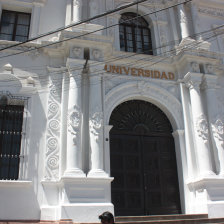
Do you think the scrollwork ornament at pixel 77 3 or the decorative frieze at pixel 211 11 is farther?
the decorative frieze at pixel 211 11

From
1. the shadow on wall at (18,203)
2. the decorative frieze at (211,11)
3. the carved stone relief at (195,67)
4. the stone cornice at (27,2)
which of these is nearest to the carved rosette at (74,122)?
the shadow on wall at (18,203)

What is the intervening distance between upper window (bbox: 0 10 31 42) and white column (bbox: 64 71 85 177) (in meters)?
3.15

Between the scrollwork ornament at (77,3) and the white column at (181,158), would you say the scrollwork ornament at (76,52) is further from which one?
the white column at (181,158)

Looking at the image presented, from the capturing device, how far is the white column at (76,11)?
37.4 feet

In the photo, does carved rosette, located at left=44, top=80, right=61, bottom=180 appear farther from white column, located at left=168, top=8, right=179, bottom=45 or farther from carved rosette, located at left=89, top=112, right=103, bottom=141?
white column, located at left=168, top=8, right=179, bottom=45

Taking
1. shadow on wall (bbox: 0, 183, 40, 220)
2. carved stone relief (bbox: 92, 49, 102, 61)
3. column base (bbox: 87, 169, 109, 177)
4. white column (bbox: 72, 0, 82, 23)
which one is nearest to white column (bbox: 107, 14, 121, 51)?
white column (bbox: 72, 0, 82, 23)

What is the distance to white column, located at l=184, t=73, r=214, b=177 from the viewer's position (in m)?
10.2

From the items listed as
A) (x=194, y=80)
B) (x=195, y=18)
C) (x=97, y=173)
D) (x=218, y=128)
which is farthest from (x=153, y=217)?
(x=195, y=18)

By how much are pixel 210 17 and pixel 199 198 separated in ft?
28.5

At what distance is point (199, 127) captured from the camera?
10656mm

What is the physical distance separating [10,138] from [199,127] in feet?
21.5

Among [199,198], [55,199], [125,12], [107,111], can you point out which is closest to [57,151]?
[55,199]

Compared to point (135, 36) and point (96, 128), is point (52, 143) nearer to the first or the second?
point (96, 128)

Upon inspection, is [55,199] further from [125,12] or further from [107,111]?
[125,12]
